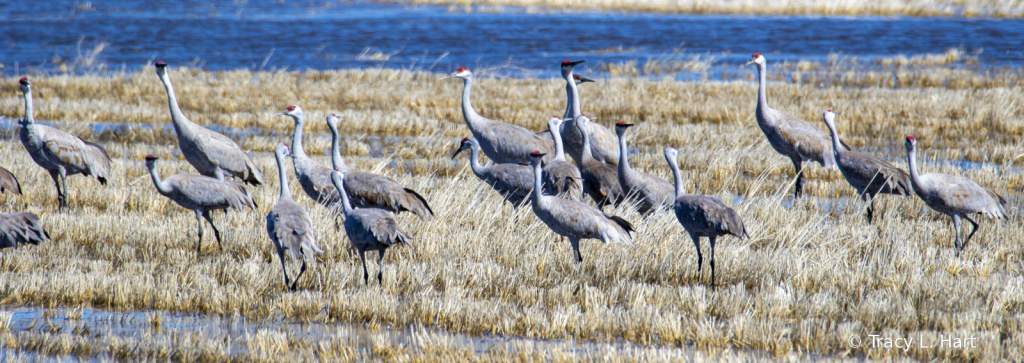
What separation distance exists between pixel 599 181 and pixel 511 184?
0.77 metres

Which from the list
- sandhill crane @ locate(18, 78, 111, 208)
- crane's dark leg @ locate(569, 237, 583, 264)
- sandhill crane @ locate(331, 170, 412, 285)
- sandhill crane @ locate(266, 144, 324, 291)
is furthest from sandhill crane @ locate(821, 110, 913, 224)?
sandhill crane @ locate(18, 78, 111, 208)

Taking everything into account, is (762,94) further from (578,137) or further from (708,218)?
(708,218)

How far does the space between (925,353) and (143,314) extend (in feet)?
13.7

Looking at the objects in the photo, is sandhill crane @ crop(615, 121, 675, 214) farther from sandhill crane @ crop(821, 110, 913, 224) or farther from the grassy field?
sandhill crane @ crop(821, 110, 913, 224)

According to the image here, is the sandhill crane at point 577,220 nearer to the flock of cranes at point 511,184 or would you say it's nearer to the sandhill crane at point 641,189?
the flock of cranes at point 511,184

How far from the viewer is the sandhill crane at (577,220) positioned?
17.8 ft

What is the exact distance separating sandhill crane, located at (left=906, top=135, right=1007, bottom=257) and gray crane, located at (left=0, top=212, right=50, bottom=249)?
5.71m

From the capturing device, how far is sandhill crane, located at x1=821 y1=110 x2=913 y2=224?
698 cm

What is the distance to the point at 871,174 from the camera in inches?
278

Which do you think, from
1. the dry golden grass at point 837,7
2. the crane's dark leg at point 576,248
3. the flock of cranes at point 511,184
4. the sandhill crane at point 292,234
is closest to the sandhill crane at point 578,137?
the flock of cranes at point 511,184

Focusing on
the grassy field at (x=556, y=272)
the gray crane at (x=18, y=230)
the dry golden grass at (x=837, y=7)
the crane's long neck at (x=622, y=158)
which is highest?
the dry golden grass at (x=837, y=7)

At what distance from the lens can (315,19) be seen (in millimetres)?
43625

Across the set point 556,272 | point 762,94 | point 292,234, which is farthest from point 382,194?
point 762,94

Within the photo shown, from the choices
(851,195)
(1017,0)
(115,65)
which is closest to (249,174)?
(851,195)
